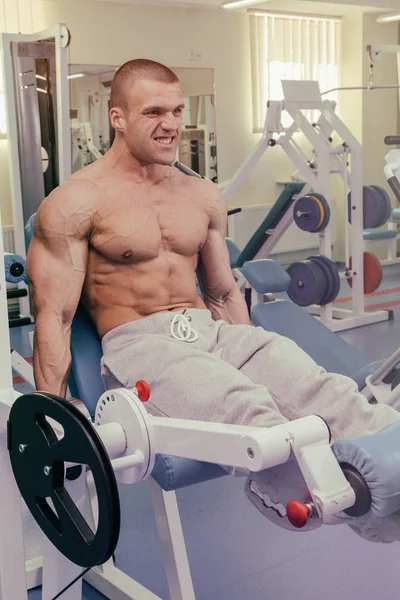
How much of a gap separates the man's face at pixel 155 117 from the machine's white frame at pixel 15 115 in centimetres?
211

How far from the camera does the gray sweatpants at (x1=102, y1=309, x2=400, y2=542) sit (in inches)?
56.3

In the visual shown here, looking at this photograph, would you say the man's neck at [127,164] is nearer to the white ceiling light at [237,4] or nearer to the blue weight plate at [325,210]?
the blue weight plate at [325,210]

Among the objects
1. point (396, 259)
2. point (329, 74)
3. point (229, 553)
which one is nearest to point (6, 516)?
point (229, 553)

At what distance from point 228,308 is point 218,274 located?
0.10 meters

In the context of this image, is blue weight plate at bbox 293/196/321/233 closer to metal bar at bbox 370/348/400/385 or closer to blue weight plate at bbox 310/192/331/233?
blue weight plate at bbox 310/192/331/233

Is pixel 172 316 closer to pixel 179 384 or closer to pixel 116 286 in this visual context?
pixel 116 286

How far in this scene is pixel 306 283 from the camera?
463cm

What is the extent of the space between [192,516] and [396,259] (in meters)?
4.86

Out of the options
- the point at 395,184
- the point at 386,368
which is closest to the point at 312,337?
the point at 386,368

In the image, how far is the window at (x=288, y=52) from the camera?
682 centimetres

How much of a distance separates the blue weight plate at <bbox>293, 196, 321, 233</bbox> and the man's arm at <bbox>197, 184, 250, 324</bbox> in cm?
257

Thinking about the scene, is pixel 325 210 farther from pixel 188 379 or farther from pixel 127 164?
pixel 188 379

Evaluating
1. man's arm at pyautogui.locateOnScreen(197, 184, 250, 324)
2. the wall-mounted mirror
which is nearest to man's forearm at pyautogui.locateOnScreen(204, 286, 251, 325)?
man's arm at pyautogui.locateOnScreen(197, 184, 250, 324)

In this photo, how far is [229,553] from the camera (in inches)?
88.3
